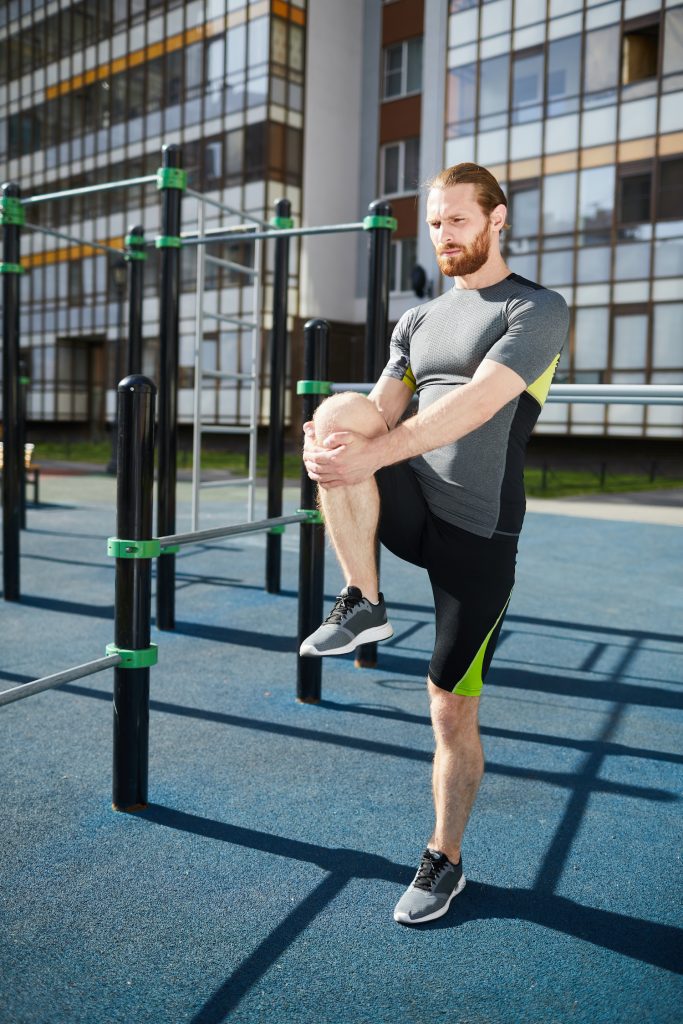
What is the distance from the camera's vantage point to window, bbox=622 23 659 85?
22.9 meters

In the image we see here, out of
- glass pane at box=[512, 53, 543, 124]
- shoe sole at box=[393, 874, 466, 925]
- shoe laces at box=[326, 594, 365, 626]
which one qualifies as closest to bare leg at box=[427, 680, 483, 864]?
shoe sole at box=[393, 874, 466, 925]

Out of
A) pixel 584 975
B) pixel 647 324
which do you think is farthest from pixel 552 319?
pixel 647 324

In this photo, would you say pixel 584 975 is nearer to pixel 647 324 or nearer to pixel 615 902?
pixel 615 902

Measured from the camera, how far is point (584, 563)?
30.5ft

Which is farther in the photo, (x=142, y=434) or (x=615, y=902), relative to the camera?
(x=142, y=434)

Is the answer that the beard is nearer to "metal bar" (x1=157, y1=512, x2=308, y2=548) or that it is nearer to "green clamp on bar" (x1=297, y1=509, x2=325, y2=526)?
"metal bar" (x1=157, y1=512, x2=308, y2=548)

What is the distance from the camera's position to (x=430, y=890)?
262 cm

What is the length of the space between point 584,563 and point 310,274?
72.2ft

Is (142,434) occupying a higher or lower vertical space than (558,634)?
higher

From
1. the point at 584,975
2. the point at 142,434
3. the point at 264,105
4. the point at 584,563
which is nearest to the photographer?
the point at 584,975

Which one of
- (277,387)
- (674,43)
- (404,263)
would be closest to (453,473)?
(277,387)

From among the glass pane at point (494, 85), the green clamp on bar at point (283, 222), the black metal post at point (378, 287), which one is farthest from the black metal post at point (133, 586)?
the glass pane at point (494, 85)

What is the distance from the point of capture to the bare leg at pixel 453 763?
265 centimetres

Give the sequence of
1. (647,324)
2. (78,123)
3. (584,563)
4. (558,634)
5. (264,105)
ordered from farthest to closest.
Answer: (78,123) < (264,105) < (647,324) < (584,563) < (558,634)
